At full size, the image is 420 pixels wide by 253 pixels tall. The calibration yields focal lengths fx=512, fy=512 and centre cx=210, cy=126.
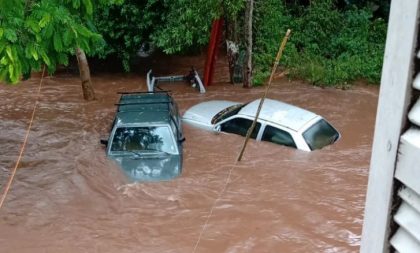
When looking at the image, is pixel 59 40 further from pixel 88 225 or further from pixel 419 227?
pixel 419 227

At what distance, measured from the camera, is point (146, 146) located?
7.82m

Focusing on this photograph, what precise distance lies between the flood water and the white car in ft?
0.48

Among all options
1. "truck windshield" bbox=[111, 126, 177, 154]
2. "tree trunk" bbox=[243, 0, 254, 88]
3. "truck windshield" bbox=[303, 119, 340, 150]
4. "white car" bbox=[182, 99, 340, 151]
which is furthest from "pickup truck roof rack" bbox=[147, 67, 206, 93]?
"truck windshield" bbox=[303, 119, 340, 150]

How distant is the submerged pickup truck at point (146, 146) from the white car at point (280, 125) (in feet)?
3.83

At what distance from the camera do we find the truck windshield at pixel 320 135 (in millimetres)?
8430

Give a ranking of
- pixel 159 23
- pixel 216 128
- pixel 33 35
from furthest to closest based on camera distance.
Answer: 1. pixel 159 23
2. pixel 216 128
3. pixel 33 35

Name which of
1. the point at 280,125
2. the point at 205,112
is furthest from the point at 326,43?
the point at 280,125

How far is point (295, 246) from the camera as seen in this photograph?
6.32m

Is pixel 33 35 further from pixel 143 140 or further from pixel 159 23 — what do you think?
pixel 159 23

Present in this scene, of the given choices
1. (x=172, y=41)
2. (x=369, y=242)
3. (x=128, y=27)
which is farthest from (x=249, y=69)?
(x=369, y=242)

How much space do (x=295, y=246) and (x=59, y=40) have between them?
12.1 ft

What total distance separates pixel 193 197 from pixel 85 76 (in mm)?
6093

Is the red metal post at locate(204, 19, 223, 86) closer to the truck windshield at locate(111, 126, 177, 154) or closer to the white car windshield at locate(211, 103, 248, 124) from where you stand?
the white car windshield at locate(211, 103, 248, 124)

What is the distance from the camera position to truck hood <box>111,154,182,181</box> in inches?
296
